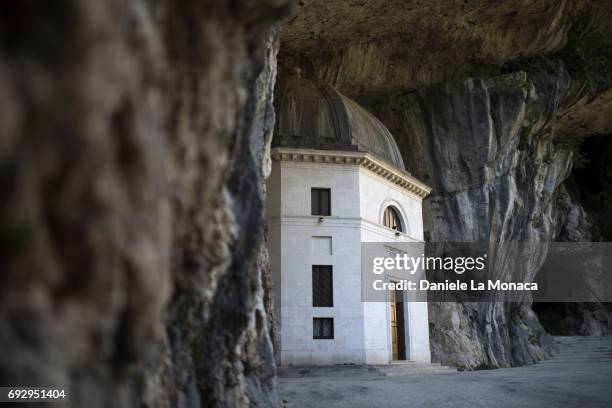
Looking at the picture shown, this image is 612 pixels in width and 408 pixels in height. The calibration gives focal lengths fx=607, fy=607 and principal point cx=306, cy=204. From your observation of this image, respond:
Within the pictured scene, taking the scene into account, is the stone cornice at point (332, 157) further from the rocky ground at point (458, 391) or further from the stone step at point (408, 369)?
the rocky ground at point (458, 391)

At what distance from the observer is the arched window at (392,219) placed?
23703mm

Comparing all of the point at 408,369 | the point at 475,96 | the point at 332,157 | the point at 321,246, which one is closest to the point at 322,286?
the point at 321,246

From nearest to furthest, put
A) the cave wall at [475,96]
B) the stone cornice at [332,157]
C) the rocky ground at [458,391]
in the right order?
the rocky ground at [458,391], the stone cornice at [332,157], the cave wall at [475,96]

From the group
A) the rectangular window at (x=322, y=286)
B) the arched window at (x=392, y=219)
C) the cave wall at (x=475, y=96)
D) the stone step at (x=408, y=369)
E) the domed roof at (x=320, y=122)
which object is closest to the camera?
the stone step at (x=408, y=369)

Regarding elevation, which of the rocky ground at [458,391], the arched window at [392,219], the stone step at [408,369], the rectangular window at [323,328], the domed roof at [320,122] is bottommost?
the rocky ground at [458,391]

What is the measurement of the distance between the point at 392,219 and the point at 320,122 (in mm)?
4835

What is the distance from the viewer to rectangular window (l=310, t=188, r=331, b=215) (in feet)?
71.6

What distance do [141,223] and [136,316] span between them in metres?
0.78

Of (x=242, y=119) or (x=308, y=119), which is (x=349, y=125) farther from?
(x=242, y=119)

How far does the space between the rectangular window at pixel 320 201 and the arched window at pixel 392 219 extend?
292 cm

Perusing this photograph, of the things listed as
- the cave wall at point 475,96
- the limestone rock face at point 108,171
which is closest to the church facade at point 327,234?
the cave wall at point 475,96

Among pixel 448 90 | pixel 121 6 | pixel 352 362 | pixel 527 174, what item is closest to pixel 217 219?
pixel 121 6

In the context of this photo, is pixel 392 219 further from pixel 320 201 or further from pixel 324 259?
pixel 324 259

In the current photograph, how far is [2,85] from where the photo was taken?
353cm
